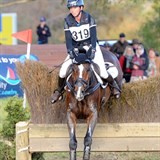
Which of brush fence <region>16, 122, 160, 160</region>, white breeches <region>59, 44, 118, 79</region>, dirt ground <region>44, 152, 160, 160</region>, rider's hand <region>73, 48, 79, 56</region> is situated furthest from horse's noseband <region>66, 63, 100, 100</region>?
dirt ground <region>44, 152, 160, 160</region>

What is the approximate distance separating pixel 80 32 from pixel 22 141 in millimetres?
1867

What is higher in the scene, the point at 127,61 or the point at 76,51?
the point at 76,51

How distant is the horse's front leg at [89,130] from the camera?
32.9 feet

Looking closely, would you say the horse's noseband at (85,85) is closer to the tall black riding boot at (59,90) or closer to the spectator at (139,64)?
the tall black riding boot at (59,90)

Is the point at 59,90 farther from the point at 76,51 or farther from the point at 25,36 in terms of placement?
the point at 25,36

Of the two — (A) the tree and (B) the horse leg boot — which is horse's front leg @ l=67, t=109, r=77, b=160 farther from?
(A) the tree

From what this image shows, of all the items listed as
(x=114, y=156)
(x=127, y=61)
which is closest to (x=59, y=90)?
(x=114, y=156)

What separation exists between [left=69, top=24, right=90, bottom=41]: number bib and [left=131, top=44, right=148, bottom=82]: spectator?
970 centimetres

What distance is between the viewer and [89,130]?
399 inches

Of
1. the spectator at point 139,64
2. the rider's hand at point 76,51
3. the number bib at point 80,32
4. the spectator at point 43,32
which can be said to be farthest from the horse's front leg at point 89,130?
the spectator at point 43,32

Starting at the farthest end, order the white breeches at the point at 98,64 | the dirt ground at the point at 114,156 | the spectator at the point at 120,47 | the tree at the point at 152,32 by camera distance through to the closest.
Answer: the tree at the point at 152,32, the spectator at the point at 120,47, the dirt ground at the point at 114,156, the white breeches at the point at 98,64

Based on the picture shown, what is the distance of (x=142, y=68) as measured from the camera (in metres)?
20.2

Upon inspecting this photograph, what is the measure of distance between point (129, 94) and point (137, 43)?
9559mm

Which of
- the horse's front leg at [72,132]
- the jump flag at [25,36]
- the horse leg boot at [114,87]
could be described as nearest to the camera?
the horse's front leg at [72,132]
